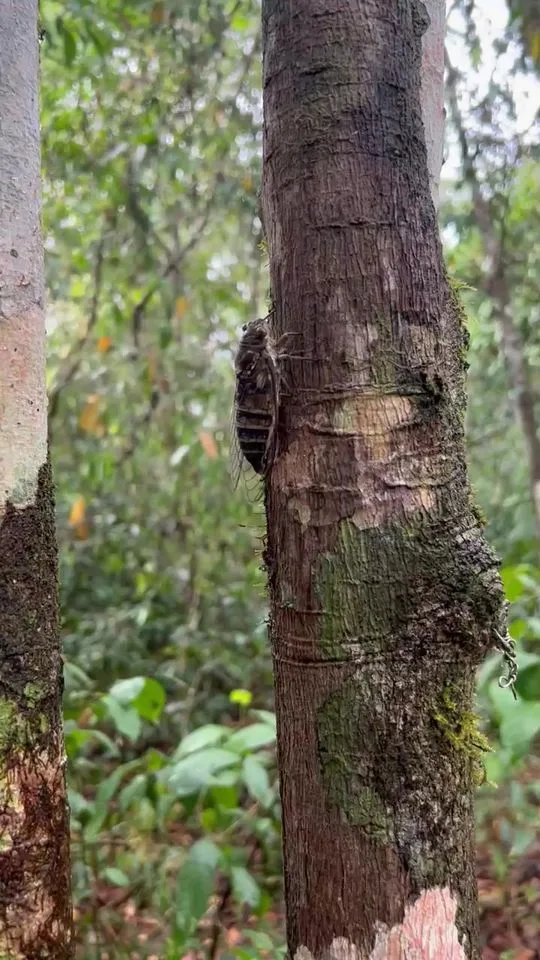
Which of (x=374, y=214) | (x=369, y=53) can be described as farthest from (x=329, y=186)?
(x=369, y=53)

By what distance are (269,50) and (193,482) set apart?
123 inches

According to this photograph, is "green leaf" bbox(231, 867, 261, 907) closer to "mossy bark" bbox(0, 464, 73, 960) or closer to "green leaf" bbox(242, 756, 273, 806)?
"green leaf" bbox(242, 756, 273, 806)

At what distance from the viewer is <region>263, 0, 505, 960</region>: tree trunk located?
88cm

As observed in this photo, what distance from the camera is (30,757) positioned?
1.06m

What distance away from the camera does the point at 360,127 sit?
3.05ft

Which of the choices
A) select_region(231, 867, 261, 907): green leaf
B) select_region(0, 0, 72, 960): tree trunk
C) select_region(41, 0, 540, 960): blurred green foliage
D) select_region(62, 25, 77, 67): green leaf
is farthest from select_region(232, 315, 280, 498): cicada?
select_region(62, 25, 77, 67): green leaf

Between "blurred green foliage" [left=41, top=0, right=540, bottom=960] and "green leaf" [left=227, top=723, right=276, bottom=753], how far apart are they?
14.2 inches

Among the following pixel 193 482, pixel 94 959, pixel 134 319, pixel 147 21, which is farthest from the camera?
pixel 193 482

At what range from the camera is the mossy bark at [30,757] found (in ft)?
3.37

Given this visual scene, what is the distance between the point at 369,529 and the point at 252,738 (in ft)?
4.04

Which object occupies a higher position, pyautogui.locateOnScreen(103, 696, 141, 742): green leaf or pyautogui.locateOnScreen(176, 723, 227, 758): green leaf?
pyautogui.locateOnScreen(103, 696, 141, 742): green leaf

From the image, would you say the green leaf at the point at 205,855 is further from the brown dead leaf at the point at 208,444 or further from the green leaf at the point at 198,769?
the brown dead leaf at the point at 208,444

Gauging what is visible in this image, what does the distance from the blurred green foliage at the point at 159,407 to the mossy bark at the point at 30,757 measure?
3.99 ft

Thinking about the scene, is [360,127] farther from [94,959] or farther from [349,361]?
[94,959]
